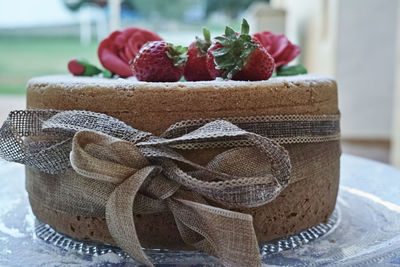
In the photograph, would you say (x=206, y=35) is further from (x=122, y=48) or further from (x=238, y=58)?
(x=122, y=48)

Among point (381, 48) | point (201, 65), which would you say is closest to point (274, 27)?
point (381, 48)

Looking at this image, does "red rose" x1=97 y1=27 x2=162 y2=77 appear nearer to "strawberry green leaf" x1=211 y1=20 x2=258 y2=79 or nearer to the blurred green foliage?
"strawberry green leaf" x1=211 y1=20 x2=258 y2=79

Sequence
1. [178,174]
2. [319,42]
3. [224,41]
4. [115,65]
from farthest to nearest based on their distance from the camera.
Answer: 1. [319,42]
2. [115,65]
3. [224,41]
4. [178,174]

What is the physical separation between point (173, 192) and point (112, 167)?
10cm

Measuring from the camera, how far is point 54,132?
796 mm

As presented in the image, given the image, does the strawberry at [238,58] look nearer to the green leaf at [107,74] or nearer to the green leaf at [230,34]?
the green leaf at [230,34]

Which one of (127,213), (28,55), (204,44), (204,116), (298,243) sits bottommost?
(28,55)

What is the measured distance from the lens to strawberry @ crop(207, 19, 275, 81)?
2.77ft

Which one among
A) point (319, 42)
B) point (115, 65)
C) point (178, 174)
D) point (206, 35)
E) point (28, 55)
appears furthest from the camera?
point (28, 55)

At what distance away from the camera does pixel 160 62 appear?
34.4 inches

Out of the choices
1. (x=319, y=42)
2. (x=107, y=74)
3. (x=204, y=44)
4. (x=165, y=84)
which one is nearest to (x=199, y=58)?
(x=204, y=44)

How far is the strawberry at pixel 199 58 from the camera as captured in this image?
94 centimetres

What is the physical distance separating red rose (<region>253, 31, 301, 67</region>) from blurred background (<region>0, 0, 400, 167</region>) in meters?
0.10

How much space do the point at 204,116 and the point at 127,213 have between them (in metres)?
0.19
